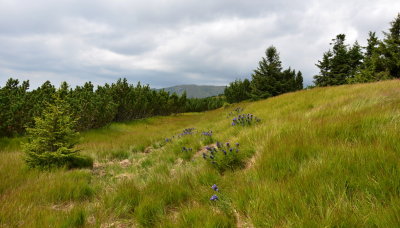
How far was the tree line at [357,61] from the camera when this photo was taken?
2678 centimetres

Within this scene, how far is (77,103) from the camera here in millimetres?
15539

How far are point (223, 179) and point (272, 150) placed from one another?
874 mm

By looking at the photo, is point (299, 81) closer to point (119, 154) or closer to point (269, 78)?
point (269, 78)

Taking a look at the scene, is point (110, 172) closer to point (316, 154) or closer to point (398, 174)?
point (316, 154)

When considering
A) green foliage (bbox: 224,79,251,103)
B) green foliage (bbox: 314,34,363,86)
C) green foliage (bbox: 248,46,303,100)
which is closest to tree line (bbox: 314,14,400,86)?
green foliage (bbox: 314,34,363,86)

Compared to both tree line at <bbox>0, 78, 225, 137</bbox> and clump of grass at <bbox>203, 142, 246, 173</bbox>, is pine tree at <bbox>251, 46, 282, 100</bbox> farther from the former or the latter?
clump of grass at <bbox>203, 142, 246, 173</bbox>

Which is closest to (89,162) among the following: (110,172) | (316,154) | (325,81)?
(110,172)

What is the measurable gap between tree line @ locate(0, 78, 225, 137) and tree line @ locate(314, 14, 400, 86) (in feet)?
118

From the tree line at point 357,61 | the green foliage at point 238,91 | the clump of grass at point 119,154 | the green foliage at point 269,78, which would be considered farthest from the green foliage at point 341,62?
the clump of grass at point 119,154

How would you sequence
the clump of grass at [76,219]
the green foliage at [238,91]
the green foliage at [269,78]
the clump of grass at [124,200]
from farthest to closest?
the green foliage at [238,91] < the green foliage at [269,78] < the clump of grass at [124,200] < the clump of grass at [76,219]

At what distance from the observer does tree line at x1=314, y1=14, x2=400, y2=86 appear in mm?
26781

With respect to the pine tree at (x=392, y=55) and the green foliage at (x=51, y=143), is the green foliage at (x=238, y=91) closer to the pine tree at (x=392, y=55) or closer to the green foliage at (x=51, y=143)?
the pine tree at (x=392, y=55)

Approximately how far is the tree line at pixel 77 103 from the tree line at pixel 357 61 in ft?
118

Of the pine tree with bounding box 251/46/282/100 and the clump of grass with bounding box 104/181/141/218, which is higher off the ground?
the pine tree with bounding box 251/46/282/100
